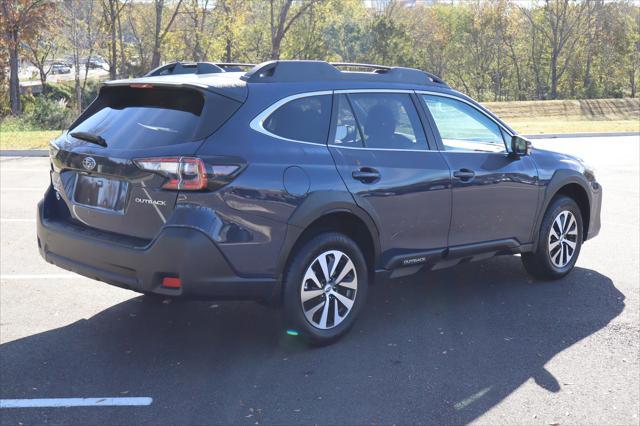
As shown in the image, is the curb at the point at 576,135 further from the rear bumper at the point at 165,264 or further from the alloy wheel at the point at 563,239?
the rear bumper at the point at 165,264

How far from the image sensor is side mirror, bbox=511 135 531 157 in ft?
19.7

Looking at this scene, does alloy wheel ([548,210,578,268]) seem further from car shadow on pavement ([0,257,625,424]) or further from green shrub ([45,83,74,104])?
green shrub ([45,83,74,104])

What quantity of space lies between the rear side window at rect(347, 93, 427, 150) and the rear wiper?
66.4 inches

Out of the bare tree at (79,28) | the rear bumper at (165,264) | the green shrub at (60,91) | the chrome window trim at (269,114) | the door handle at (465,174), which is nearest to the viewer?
the rear bumper at (165,264)

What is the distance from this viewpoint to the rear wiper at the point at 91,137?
465 cm

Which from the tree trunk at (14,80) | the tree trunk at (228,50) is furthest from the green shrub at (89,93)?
the tree trunk at (228,50)

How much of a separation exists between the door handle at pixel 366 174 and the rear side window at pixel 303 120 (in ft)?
1.02

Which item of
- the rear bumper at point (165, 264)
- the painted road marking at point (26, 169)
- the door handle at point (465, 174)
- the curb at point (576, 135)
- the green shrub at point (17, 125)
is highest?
the green shrub at point (17, 125)

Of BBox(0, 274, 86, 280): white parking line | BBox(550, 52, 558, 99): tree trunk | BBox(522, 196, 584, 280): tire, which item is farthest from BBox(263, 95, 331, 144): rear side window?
BBox(550, 52, 558, 99): tree trunk

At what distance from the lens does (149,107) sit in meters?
4.68

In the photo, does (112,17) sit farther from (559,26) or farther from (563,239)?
(559,26)

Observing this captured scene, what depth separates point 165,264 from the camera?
417 cm

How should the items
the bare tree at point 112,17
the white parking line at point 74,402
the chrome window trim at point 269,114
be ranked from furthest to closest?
the bare tree at point 112,17 < the chrome window trim at point 269,114 < the white parking line at point 74,402

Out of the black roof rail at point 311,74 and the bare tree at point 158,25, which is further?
the bare tree at point 158,25
